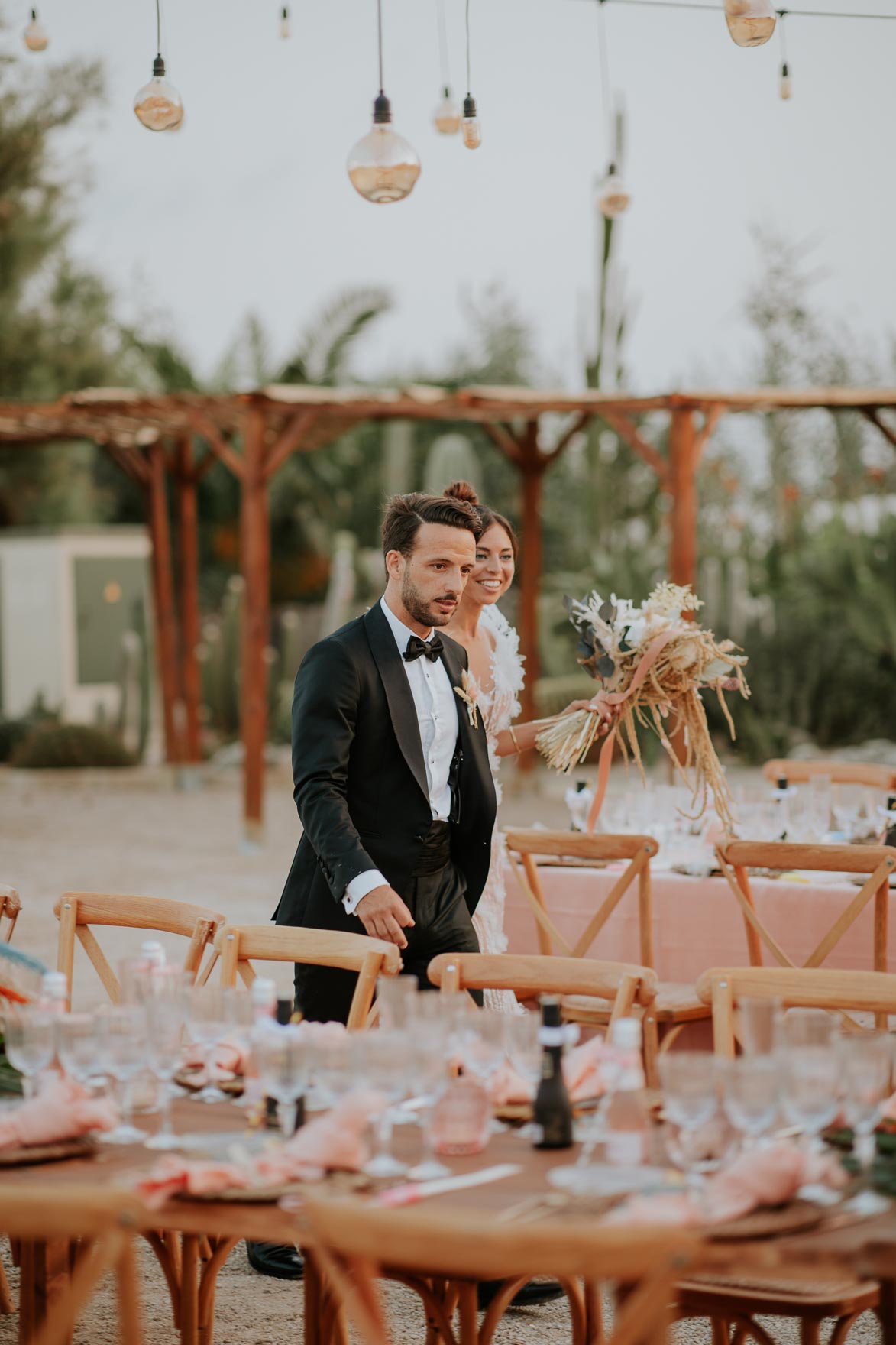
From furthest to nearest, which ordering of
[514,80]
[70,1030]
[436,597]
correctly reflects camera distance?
1. [514,80]
2. [436,597]
3. [70,1030]

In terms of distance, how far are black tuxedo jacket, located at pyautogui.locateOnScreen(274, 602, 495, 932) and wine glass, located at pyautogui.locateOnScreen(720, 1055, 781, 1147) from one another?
1535 mm

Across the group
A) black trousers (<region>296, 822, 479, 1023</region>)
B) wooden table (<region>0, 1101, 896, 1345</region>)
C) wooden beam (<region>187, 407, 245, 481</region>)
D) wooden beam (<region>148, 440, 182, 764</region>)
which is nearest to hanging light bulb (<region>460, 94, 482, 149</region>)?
black trousers (<region>296, 822, 479, 1023</region>)

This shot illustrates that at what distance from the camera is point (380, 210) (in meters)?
26.6

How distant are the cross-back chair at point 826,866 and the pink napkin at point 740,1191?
227 cm

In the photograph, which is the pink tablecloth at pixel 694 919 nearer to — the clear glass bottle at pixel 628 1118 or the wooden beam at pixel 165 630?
the clear glass bottle at pixel 628 1118

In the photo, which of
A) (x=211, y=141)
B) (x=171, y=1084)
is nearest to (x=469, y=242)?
(x=211, y=141)

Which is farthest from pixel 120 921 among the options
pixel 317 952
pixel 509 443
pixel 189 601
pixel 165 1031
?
pixel 189 601

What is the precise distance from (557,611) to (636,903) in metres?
13.6

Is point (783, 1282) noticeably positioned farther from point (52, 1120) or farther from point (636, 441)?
point (636, 441)

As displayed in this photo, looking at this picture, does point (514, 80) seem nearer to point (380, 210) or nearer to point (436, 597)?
point (380, 210)

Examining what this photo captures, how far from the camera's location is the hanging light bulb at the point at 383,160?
14.6 ft

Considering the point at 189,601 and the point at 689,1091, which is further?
the point at 189,601

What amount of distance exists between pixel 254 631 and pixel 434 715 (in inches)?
310

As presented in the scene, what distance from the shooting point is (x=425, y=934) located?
3992mm
